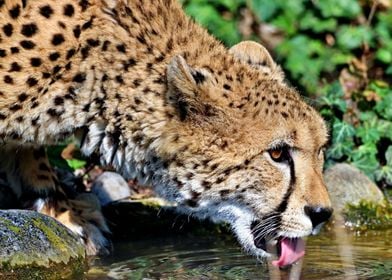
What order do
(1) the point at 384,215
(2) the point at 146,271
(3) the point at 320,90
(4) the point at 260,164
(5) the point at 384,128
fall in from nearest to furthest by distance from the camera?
(4) the point at 260,164, (2) the point at 146,271, (1) the point at 384,215, (5) the point at 384,128, (3) the point at 320,90

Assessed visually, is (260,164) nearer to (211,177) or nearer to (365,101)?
(211,177)

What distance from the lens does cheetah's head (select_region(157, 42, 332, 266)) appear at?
6055 mm

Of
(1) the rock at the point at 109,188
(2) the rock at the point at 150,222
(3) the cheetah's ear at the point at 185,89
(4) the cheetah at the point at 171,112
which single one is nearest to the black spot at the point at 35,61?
(4) the cheetah at the point at 171,112

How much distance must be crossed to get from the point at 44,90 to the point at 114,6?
26.0 inches

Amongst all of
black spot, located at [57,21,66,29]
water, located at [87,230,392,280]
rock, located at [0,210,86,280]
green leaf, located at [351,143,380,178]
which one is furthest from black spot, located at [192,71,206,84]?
green leaf, located at [351,143,380,178]

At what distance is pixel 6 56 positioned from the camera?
6391mm

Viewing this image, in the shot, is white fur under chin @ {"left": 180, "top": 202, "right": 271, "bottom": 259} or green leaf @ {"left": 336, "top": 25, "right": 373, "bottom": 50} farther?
green leaf @ {"left": 336, "top": 25, "right": 373, "bottom": 50}

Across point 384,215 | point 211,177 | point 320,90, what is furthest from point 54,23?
point 320,90

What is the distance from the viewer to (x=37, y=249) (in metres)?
6.23

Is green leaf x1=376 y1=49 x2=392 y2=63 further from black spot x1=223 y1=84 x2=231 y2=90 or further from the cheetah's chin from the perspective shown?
black spot x1=223 y1=84 x2=231 y2=90

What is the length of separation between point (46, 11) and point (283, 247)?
2.00m

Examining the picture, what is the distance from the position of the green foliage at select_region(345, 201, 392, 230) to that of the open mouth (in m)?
1.74

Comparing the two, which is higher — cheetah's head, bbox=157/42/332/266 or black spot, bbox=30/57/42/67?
black spot, bbox=30/57/42/67

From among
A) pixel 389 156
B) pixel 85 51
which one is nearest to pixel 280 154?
pixel 85 51
